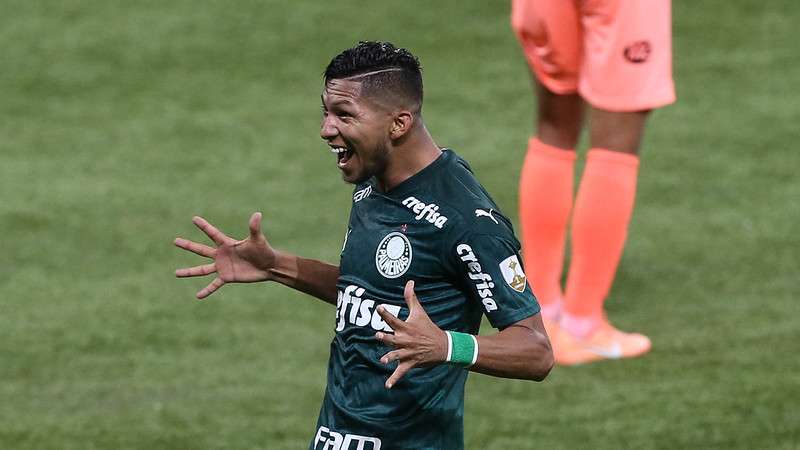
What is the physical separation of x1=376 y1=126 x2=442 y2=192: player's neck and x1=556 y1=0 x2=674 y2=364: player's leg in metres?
2.34

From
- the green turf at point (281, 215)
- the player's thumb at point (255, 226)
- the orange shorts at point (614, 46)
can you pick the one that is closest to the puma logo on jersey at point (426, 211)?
the player's thumb at point (255, 226)

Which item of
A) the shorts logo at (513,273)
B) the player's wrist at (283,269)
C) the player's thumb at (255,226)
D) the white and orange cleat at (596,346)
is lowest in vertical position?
the white and orange cleat at (596,346)

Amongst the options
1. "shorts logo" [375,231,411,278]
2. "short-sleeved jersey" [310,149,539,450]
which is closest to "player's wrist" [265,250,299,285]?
"short-sleeved jersey" [310,149,539,450]

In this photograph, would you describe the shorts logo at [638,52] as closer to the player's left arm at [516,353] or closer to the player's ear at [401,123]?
the player's ear at [401,123]

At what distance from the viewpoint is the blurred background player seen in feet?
20.0

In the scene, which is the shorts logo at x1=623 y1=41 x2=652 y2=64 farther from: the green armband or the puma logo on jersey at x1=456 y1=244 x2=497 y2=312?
the green armband

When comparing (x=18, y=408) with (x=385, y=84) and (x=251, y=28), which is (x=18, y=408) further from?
(x=251, y=28)

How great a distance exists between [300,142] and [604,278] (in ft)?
9.98

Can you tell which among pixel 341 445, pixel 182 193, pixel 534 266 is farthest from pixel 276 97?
pixel 341 445

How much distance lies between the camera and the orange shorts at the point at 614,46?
6.09 meters

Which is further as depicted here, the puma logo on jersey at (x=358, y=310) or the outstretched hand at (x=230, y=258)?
the outstretched hand at (x=230, y=258)

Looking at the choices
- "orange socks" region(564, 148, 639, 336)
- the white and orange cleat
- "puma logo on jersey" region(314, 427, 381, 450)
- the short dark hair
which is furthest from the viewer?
the white and orange cleat

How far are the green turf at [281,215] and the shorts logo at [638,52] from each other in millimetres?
1172

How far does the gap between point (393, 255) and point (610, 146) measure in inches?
98.7
